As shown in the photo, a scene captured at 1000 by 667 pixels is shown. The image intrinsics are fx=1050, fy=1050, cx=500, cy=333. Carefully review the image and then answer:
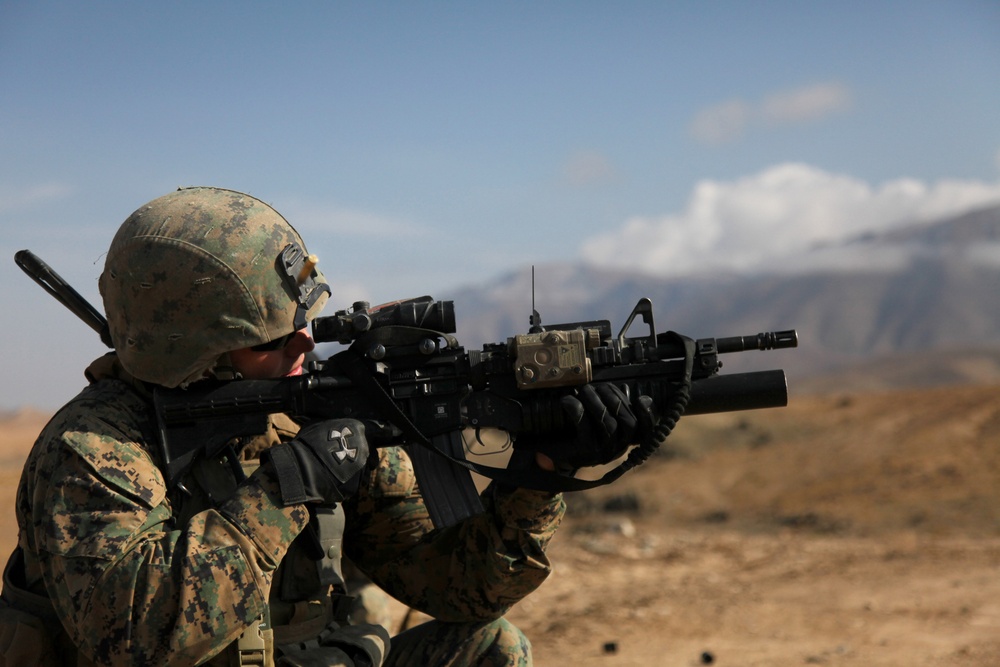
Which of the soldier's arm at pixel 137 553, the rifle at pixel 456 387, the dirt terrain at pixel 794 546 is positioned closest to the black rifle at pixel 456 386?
the rifle at pixel 456 387

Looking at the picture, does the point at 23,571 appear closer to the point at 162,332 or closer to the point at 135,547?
the point at 135,547

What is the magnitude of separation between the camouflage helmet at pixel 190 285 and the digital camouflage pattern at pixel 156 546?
21 centimetres

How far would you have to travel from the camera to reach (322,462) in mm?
3432

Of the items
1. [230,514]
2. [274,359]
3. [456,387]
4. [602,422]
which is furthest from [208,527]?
[602,422]

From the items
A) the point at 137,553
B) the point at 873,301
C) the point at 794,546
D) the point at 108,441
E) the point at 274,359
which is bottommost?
the point at 794,546

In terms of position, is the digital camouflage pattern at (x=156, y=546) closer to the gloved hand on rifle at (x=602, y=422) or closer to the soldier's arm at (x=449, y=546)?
the soldier's arm at (x=449, y=546)

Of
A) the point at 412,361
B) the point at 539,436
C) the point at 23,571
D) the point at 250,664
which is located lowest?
the point at 250,664

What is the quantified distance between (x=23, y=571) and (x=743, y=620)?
20.8ft

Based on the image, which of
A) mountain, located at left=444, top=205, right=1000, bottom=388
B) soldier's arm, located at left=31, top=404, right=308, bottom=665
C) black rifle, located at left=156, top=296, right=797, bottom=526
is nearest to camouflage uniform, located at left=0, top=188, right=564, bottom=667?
soldier's arm, located at left=31, top=404, right=308, bottom=665

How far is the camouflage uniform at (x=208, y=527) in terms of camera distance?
3150 mm

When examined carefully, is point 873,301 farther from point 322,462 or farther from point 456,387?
point 322,462

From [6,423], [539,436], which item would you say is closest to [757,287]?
[6,423]

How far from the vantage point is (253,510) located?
3.30m

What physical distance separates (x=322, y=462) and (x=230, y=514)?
0.33m
